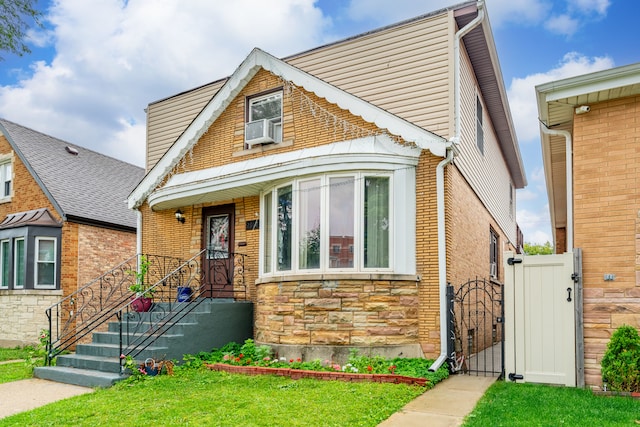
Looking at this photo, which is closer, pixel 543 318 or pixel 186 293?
pixel 543 318

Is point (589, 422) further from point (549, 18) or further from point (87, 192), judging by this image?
point (87, 192)

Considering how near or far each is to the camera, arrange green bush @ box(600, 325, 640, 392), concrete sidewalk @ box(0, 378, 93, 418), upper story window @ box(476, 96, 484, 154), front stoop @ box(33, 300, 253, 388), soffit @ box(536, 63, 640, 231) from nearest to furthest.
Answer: green bush @ box(600, 325, 640, 392)
soffit @ box(536, 63, 640, 231)
concrete sidewalk @ box(0, 378, 93, 418)
front stoop @ box(33, 300, 253, 388)
upper story window @ box(476, 96, 484, 154)

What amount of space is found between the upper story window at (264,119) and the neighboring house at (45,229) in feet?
22.8

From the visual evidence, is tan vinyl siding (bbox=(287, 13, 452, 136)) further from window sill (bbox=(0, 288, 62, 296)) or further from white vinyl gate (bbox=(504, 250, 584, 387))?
window sill (bbox=(0, 288, 62, 296))

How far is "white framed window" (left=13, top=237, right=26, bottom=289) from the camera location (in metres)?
15.8

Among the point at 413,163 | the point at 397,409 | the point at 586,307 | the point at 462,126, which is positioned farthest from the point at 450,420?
the point at 462,126

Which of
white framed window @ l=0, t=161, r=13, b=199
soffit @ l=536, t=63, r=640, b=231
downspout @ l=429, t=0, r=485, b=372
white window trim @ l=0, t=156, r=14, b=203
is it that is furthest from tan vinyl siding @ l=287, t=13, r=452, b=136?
white framed window @ l=0, t=161, r=13, b=199

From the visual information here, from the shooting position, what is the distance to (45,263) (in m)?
15.7

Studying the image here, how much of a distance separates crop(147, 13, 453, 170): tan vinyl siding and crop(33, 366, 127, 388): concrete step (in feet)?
22.4

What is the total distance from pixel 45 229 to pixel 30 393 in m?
8.33

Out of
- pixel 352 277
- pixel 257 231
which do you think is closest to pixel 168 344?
pixel 257 231

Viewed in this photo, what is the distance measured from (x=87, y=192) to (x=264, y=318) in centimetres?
1006

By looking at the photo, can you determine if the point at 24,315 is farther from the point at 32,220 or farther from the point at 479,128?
the point at 479,128

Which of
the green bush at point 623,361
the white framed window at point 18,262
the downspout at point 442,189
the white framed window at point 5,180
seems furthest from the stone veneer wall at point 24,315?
the green bush at point 623,361
